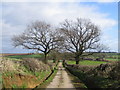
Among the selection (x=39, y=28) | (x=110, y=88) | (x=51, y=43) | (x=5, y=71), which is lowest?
(x=110, y=88)

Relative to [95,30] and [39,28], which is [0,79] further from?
[95,30]

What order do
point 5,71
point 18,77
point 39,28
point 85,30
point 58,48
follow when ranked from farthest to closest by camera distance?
point 85,30, point 58,48, point 39,28, point 18,77, point 5,71

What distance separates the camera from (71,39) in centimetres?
4131

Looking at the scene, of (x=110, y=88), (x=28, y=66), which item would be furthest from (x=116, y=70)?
(x=28, y=66)

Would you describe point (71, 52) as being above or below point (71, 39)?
below

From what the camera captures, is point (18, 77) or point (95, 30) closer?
point (18, 77)

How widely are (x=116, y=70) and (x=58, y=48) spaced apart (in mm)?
28211

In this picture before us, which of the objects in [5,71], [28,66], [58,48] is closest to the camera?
[5,71]

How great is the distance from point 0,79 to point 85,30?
34362mm

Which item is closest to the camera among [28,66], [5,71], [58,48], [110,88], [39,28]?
[110,88]

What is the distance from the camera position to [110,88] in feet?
29.7

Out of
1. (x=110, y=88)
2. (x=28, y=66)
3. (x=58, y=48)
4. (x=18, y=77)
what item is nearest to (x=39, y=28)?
(x=58, y=48)

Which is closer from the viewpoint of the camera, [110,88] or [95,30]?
[110,88]

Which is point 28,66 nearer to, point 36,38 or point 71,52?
point 36,38
